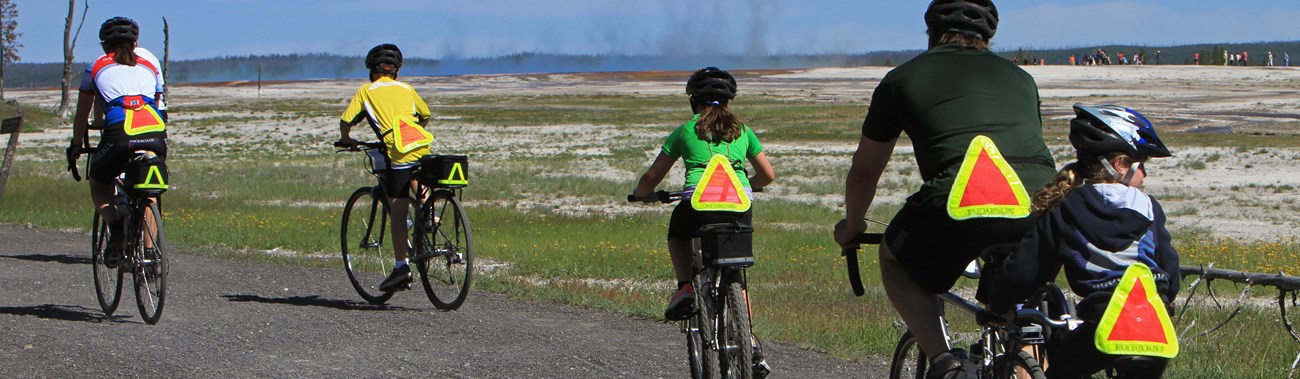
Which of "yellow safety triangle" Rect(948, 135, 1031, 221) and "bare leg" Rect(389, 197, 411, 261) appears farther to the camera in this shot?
"bare leg" Rect(389, 197, 411, 261)

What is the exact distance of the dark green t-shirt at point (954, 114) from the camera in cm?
417

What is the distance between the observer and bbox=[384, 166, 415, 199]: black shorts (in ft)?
30.9

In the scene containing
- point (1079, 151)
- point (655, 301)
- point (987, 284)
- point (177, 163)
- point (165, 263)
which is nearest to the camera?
point (1079, 151)

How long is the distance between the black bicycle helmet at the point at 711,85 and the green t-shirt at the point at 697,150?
0.38 feet

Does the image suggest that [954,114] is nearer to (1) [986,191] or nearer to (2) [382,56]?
(1) [986,191]

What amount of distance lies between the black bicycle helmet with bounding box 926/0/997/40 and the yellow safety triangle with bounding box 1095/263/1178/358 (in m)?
1.04

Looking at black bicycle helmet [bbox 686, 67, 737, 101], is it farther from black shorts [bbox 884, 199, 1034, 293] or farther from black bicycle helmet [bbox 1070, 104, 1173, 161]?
black bicycle helmet [bbox 1070, 104, 1173, 161]

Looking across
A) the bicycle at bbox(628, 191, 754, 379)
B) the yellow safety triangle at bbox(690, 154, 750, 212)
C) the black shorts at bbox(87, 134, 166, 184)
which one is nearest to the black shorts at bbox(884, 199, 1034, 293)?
the bicycle at bbox(628, 191, 754, 379)

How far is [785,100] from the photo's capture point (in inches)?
2707

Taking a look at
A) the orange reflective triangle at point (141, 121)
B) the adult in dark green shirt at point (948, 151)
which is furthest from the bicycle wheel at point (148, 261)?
the adult in dark green shirt at point (948, 151)

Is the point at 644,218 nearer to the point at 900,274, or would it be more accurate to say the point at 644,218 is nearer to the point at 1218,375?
the point at 1218,375

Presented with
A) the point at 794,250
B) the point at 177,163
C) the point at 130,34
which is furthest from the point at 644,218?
the point at 177,163

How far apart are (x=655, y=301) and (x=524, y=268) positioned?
301 centimetres

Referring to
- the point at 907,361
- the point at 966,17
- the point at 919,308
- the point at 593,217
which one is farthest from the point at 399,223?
the point at 593,217
